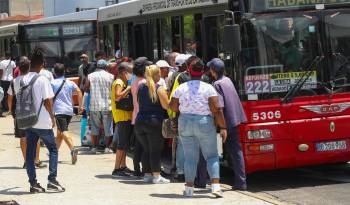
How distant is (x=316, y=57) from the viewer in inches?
401

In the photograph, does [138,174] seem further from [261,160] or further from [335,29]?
[335,29]

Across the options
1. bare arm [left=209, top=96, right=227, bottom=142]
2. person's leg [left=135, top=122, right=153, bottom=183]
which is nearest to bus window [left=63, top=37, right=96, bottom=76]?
person's leg [left=135, top=122, right=153, bottom=183]

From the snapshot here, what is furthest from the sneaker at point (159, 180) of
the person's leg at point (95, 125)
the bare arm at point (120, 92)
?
the person's leg at point (95, 125)

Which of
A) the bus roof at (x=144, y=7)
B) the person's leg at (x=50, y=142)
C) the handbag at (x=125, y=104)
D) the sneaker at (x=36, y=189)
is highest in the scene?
the bus roof at (x=144, y=7)

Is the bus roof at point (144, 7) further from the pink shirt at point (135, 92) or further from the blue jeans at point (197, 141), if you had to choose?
the blue jeans at point (197, 141)

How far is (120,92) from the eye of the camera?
1155cm

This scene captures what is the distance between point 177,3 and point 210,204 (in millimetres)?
5413

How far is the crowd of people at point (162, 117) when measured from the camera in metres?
9.23

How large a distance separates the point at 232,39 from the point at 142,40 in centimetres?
648

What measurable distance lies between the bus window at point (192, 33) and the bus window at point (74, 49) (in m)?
9.61

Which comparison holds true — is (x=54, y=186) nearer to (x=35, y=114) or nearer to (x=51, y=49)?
(x=35, y=114)

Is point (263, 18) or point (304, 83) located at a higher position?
point (263, 18)

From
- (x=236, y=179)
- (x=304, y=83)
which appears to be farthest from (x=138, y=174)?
(x=304, y=83)

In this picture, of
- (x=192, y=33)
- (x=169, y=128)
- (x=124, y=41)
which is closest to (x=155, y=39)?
(x=192, y=33)
